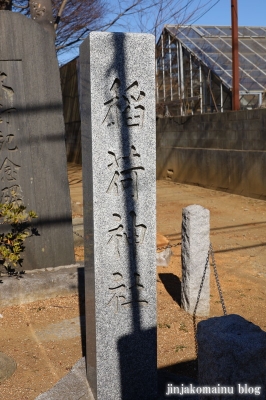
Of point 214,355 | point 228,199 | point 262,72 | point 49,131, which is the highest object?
point 262,72

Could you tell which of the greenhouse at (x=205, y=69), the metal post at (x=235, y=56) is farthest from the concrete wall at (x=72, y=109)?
the metal post at (x=235, y=56)

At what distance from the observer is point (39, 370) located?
15.6 feet

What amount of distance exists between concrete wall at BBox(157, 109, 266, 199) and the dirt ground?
9.96ft

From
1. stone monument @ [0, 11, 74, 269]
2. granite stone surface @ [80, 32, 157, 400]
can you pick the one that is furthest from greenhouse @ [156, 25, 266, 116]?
granite stone surface @ [80, 32, 157, 400]

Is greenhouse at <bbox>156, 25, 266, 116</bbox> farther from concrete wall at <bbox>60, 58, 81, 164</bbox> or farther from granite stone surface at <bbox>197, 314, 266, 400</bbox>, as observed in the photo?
granite stone surface at <bbox>197, 314, 266, 400</bbox>

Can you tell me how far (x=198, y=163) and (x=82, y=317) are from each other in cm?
1029

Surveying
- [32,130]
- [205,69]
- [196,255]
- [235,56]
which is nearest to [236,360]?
[196,255]

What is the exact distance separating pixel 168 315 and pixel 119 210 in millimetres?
2407

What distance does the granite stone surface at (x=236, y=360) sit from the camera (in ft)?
9.61

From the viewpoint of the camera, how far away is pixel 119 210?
3748mm

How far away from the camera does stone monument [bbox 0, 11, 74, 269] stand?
6438 mm

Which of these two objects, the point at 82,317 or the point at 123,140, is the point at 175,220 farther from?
the point at 123,140

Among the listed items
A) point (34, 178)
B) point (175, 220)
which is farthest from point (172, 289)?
point (175, 220)

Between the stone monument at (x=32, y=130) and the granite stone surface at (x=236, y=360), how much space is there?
3.82 metres
